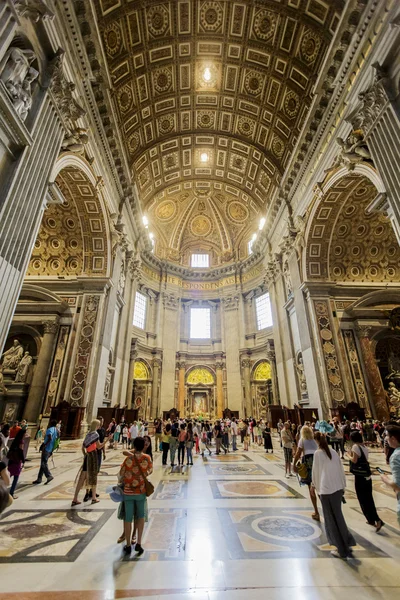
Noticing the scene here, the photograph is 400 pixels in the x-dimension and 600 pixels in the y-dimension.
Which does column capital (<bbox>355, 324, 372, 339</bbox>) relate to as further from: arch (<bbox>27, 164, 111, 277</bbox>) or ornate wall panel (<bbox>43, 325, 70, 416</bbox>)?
ornate wall panel (<bbox>43, 325, 70, 416</bbox>)

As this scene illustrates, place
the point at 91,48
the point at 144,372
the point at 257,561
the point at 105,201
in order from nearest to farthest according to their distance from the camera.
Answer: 1. the point at 257,561
2. the point at 91,48
3. the point at 105,201
4. the point at 144,372

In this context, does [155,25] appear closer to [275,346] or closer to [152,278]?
[152,278]

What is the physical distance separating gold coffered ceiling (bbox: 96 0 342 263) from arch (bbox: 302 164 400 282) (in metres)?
4.81

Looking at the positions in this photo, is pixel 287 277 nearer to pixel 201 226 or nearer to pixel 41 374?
pixel 201 226

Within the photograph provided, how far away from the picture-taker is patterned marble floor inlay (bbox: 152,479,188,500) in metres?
4.84

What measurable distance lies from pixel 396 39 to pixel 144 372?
871 inches

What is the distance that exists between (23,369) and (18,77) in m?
11.1

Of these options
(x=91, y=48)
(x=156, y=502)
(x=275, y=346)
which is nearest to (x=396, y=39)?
(x=91, y=48)

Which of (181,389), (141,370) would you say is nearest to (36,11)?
(141,370)

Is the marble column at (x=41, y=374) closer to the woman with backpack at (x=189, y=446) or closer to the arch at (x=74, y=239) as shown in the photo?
the arch at (x=74, y=239)

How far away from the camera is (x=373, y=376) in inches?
506

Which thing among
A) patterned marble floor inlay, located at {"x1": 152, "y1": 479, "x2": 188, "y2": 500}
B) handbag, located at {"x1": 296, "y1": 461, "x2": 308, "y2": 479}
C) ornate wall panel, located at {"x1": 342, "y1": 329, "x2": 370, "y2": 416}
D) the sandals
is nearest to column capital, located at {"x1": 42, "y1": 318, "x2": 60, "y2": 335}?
patterned marble floor inlay, located at {"x1": 152, "y1": 479, "x2": 188, "y2": 500}

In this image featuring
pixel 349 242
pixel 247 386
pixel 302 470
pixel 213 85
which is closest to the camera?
pixel 302 470

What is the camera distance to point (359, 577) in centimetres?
243
